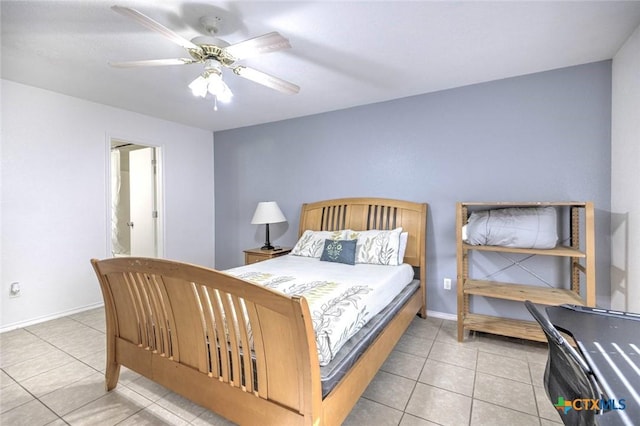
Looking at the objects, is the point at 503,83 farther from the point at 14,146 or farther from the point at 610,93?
the point at 14,146

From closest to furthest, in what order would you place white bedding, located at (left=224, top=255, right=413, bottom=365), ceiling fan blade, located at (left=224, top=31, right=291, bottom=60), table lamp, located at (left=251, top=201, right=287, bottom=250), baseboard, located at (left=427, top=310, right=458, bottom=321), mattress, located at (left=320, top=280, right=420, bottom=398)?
mattress, located at (left=320, top=280, right=420, bottom=398) < white bedding, located at (left=224, top=255, right=413, bottom=365) < ceiling fan blade, located at (left=224, top=31, right=291, bottom=60) < baseboard, located at (left=427, top=310, right=458, bottom=321) < table lamp, located at (left=251, top=201, right=287, bottom=250)

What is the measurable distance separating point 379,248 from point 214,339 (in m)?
1.85

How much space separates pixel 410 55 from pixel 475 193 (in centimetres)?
149

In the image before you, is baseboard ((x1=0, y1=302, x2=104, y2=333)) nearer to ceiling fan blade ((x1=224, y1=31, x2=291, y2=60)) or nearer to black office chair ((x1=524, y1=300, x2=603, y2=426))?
ceiling fan blade ((x1=224, y1=31, x2=291, y2=60))

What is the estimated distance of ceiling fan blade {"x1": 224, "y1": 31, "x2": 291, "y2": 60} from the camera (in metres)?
1.61

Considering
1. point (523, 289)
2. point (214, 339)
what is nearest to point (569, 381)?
point (214, 339)

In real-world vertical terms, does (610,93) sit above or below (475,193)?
above

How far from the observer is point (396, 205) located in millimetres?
3242

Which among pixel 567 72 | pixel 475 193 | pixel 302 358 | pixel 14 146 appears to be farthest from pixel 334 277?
pixel 14 146

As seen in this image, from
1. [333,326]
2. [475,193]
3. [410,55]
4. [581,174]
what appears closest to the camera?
[333,326]

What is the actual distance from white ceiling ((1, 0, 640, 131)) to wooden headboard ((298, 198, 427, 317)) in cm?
123

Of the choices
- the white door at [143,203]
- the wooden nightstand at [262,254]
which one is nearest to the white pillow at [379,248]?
the wooden nightstand at [262,254]

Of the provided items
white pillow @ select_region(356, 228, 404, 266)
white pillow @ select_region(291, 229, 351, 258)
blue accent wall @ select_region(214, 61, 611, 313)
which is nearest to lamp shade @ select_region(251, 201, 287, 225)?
blue accent wall @ select_region(214, 61, 611, 313)

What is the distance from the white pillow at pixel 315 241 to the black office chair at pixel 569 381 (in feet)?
7.11
